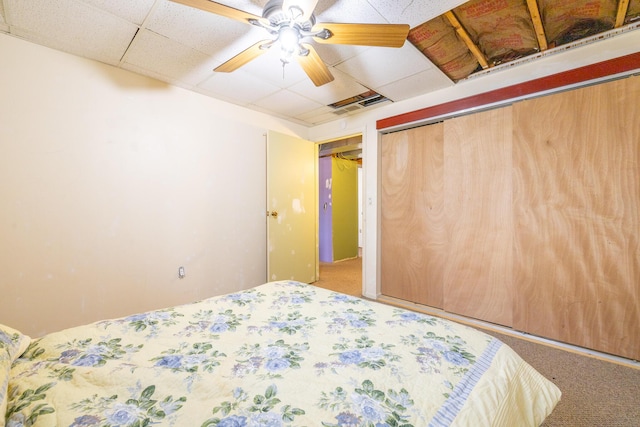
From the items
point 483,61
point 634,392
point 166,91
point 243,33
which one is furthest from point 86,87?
point 634,392

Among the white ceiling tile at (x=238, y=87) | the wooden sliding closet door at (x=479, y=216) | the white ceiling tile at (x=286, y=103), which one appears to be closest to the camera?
the wooden sliding closet door at (x=479, y=216)

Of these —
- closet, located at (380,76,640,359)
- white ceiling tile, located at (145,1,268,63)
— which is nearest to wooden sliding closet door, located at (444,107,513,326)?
closet, located at (380,76,640,359)

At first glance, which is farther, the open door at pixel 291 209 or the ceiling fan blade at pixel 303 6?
the open door at pixel 291 209

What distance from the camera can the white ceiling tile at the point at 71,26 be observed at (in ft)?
5.29

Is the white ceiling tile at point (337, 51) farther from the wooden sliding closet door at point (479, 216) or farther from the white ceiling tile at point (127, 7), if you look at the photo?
the wooden sliding closet door at point (479, 216)

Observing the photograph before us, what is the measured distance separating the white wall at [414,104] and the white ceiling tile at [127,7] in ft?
7.62

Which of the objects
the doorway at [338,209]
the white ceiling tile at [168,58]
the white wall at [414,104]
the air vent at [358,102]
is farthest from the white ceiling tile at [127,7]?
the doorway at [338,209]

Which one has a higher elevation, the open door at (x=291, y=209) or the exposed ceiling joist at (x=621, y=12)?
the exposed ceiling joist at (x=621, y=12)

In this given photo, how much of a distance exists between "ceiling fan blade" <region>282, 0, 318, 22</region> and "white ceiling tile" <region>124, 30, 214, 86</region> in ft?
3.60

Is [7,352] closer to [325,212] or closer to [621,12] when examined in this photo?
[621,12]

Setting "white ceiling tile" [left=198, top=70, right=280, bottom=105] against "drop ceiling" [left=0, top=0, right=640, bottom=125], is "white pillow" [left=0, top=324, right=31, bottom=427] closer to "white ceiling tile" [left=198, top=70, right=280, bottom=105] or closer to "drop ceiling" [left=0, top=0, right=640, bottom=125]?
"drop ceiling" [left=0, top=0, right=640, bottom=125]

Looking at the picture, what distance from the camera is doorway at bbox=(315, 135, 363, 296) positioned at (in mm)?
4992

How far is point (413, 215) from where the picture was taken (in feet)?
9.52

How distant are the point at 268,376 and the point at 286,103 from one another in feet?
9.46
